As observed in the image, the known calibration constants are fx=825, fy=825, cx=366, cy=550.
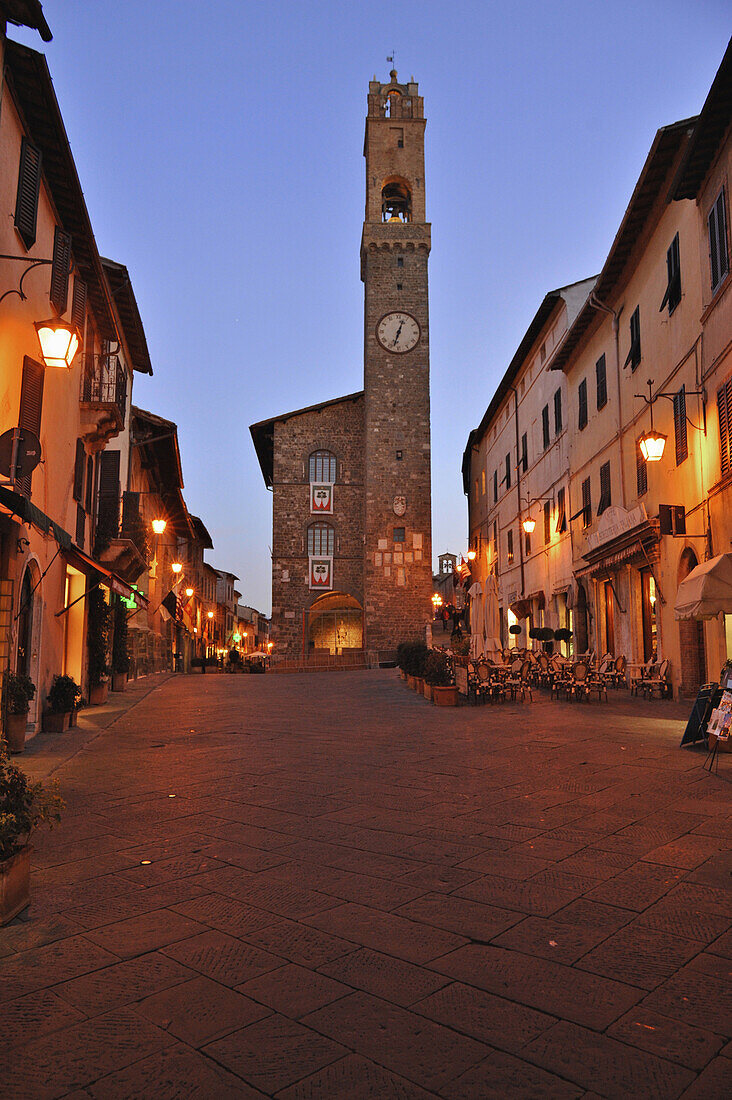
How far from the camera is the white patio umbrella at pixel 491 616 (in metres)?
34.7

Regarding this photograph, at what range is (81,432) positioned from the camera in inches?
573

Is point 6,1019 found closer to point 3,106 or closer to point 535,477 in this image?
point 3,106

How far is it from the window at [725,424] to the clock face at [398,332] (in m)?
31.3

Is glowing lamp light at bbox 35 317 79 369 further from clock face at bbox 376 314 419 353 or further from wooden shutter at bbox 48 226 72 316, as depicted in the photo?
clock face at bbox 376 314 419 353

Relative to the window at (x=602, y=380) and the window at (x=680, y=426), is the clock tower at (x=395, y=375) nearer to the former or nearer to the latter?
the window at (x=602, y=380)

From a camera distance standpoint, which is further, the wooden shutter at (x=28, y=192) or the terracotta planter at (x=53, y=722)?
the terracotta planter at (x=53, y=722)

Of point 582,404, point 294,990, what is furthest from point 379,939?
point 582,404

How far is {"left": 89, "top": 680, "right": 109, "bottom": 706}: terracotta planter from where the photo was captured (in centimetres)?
1589

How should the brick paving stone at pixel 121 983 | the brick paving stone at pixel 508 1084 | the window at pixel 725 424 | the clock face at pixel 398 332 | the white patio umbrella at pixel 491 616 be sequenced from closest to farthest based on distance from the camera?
the brick paving stone at pixel 508 1084 → the brick paving stone at pixel 121 983 → the window at pixel 725 424 → the white patio umbrella at pixel 491 616 → the clock face at pixel 398 332

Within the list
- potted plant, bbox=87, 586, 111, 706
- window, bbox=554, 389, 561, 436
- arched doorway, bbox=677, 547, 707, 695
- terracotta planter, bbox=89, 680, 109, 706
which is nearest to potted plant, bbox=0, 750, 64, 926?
potted plant, bbox=87, 586, 111, 706

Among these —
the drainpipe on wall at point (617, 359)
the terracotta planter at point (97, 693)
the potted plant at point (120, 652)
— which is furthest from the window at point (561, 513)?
the terracotta planter at point (97, 693)

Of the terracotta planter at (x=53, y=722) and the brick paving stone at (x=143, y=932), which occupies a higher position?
the terracotta planter at (x=53, y=722)

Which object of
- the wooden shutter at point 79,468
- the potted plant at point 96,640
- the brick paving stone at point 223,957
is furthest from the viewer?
the potted plant at point 96,640

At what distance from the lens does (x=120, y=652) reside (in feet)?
64.7
